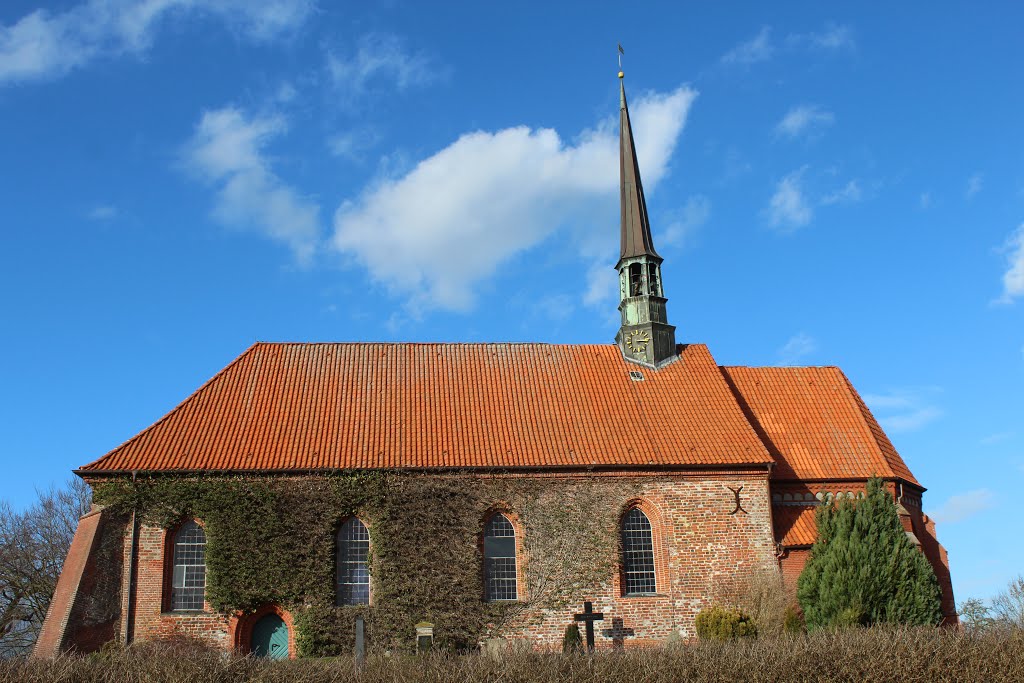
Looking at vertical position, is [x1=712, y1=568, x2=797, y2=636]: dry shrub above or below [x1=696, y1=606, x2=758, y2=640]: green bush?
above

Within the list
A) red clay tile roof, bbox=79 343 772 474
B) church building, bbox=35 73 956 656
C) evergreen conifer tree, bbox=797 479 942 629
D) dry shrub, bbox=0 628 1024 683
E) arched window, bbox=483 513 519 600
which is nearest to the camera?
dry shrub, bbox=0 628 1024 683

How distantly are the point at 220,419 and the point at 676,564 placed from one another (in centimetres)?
1170

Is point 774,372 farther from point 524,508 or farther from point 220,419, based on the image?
point 220,419

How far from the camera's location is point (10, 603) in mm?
31031

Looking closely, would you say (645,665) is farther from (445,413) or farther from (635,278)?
(635,278)

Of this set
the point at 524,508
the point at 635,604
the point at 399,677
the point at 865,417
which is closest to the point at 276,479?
the point at 524,508

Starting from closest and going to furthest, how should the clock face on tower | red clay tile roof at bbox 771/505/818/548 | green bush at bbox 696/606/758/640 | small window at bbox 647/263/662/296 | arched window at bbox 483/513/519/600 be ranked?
green bush at bbox 696/606/758/640 → arched window at bbox 483/513/519/600 → red clay tile roof at bbox 771/505/818/548 → the clock face on tower → small window at bbox 647/263/662/296

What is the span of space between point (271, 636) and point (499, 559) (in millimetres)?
5435

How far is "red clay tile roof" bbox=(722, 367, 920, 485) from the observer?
23469mm

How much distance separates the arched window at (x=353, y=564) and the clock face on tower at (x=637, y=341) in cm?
938

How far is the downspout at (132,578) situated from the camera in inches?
782

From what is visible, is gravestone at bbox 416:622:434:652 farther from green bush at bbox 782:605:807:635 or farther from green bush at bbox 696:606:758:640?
green bush at bbox 782:605:807:635

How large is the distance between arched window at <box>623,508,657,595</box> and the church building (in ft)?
0.16

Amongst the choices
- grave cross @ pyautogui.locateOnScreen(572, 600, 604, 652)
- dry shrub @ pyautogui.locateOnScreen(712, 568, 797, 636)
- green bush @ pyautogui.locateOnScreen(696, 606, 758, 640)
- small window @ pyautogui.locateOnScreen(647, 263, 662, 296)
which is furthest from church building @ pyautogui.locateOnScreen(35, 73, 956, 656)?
small window @ pyautogui.locateOnScreen(647, 263, 662, 296)
